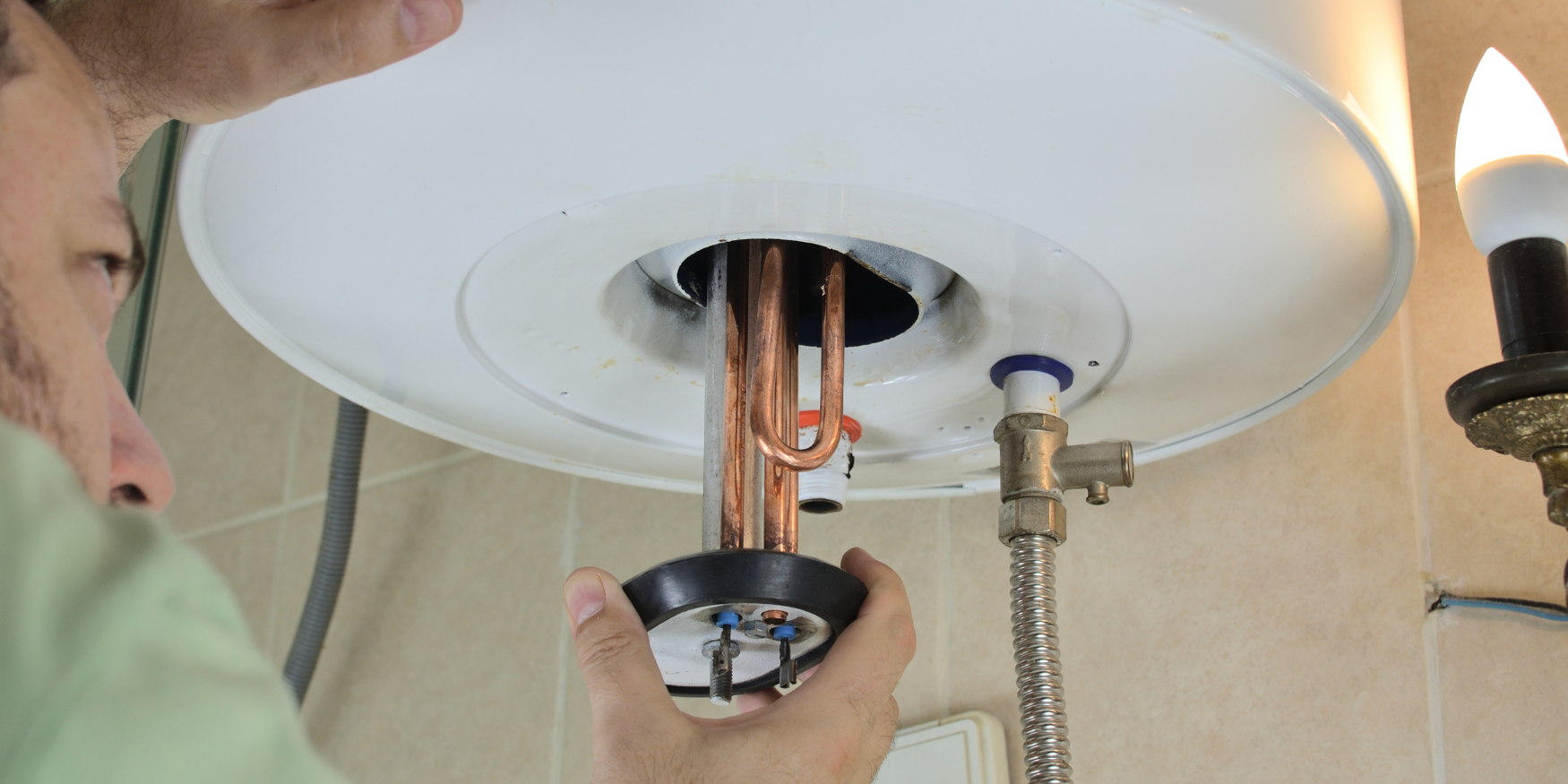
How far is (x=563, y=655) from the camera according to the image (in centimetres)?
96

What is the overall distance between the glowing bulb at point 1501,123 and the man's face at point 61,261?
47cm

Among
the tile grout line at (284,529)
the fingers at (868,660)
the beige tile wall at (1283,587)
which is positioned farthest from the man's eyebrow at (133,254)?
the tile grout line at (284,529)

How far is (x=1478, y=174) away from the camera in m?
0.49

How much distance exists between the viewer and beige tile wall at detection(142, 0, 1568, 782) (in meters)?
0.63

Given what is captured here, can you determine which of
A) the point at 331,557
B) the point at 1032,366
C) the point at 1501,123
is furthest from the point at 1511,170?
the point at 331,557

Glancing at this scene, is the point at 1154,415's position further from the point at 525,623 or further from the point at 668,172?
the point at 525,623

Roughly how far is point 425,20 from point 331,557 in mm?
762

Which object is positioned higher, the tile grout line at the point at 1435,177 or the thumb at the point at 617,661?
the tile grout line at the point at 1435,177

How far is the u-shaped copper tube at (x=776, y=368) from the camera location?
507 millimetres

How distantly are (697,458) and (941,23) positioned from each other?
1.22 feet

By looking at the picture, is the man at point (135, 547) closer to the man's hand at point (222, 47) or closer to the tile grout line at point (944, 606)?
the man's hand at point (222, 47)

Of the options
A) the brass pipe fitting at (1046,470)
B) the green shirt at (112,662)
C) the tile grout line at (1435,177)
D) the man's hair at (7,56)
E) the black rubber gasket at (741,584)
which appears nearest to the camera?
the green shirt at (112,662)

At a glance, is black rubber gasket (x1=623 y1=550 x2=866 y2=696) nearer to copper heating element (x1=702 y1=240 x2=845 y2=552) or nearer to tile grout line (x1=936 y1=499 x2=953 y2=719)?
copper heating element (x1=702 y1=240 x2=845 y2=552)

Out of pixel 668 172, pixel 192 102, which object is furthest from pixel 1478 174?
pixel 192 102
